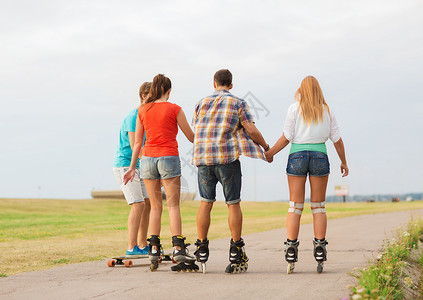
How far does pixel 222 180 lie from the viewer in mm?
6297

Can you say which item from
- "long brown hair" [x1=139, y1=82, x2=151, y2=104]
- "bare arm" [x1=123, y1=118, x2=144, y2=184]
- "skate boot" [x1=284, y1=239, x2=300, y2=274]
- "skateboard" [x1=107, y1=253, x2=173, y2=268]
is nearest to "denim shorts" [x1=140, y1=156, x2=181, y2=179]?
"bare arm" [x1=123, y1=118, x2=144, y2=184]

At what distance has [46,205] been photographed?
40.1m

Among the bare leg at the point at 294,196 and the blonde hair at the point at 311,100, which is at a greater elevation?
the blonde hair at the point at 311,100

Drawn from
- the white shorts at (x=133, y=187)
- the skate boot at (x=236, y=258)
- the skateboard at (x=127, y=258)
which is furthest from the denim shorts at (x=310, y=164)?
the white shorts at (x=133, y=187)

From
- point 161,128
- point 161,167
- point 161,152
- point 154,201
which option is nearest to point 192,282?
point 154,201

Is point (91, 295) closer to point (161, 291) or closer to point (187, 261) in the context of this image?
point (161, 291)

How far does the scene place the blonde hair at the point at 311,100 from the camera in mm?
6250

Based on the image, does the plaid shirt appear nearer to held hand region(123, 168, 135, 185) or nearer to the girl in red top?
the girl in red top

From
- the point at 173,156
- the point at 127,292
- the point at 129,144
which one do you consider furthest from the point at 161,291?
the point at 129,144

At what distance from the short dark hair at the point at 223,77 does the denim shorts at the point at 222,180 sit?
1000 mm

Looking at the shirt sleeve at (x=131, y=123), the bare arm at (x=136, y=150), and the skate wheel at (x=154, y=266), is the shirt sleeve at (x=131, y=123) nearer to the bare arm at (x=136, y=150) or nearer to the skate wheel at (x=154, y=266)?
the bare arm at (x=136, y=150)

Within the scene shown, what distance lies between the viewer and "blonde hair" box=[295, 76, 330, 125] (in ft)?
20.5

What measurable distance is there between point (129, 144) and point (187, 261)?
2.01 m

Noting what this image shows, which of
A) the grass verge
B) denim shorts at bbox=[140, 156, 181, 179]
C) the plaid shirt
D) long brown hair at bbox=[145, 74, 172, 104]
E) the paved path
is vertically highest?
long brown hair at bbox=[145, 74, 172, 104]
